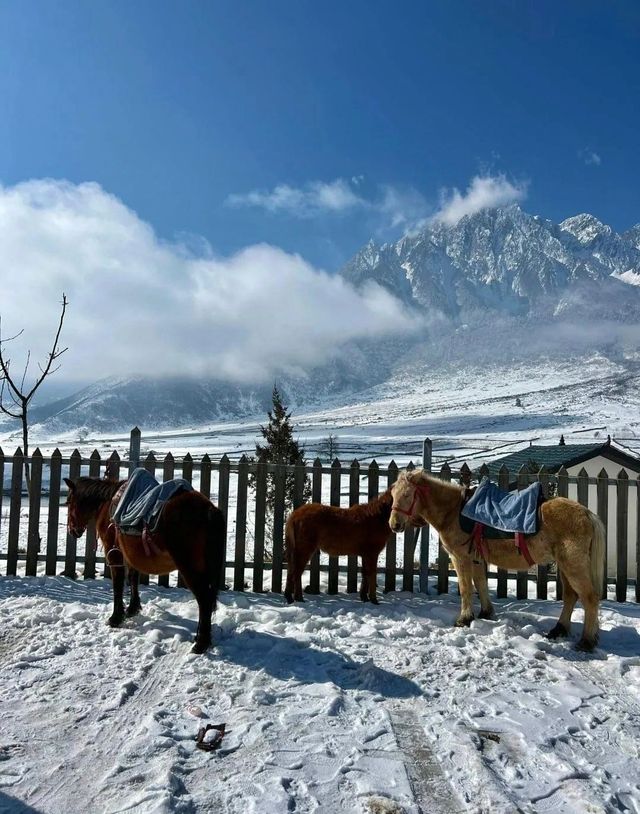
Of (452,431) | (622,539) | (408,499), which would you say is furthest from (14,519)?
(452,431)

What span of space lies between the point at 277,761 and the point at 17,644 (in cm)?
332

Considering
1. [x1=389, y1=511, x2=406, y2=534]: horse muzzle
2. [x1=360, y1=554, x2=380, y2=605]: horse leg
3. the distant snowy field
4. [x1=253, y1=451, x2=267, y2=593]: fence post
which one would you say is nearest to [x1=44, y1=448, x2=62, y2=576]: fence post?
[x1=253, y1=451, x2=267, y2=593]: fence post

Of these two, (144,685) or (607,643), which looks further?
(607,643)

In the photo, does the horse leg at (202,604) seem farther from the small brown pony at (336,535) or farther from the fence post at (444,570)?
the fence post at (444,570)

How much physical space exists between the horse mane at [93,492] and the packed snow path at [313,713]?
125 centimetres

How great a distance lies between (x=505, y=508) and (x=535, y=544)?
50 centimetres

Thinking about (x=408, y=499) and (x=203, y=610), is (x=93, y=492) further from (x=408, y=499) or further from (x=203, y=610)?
(x=408, y=499)

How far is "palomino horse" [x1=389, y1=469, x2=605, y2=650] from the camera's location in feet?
18.7

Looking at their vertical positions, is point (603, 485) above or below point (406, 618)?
above

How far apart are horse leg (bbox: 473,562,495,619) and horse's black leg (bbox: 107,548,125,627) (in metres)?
4.19

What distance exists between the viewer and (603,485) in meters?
7.57

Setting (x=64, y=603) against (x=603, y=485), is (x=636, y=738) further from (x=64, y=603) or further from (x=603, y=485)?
(x=64, y=603)

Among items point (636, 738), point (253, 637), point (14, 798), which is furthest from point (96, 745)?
point (636, 738)

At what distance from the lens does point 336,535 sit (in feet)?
22.6
